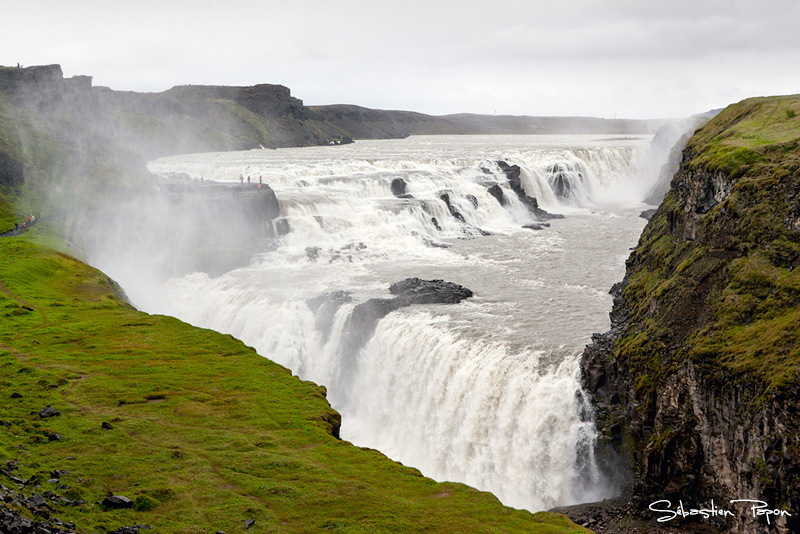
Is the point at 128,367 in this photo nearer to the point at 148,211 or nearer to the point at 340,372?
the point at 340,372

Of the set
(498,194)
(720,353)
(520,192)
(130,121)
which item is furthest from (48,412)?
(130,121)

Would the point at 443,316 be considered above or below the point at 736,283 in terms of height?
below

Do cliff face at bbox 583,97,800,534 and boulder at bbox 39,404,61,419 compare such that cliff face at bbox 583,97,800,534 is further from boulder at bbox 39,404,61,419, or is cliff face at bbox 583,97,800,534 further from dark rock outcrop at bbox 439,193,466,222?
dark rock outcrop at bbox 439,193,466,222

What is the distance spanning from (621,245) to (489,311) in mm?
19476

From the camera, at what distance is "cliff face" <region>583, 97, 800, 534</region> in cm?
1705

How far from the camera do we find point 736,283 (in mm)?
21203

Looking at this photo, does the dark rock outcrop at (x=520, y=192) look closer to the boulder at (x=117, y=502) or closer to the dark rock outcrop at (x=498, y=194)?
the dark rock outcrop at (x=498, y=194)

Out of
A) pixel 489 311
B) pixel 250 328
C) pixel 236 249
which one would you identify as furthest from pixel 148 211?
pixel 489 311

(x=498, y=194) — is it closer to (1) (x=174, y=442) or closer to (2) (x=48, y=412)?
(1) (x=174, y=442)

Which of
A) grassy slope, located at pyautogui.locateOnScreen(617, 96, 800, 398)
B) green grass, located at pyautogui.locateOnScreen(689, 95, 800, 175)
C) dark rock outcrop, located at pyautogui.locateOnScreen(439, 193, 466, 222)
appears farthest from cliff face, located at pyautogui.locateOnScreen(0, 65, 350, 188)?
grassy slope, located at pyautogui.locateOnScreen(617, 96, 800, 398)

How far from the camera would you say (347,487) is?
604 inches
